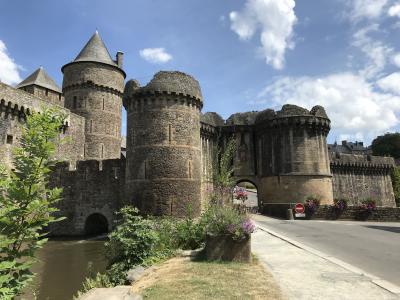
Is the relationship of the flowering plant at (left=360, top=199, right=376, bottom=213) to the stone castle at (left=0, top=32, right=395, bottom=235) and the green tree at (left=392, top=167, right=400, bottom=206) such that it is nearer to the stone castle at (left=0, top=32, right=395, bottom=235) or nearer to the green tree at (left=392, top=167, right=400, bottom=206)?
the stone castle at (left=0, top=32, right=395, bottom=235)

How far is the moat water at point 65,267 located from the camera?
380 inches

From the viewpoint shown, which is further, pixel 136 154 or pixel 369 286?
pixel 136 154

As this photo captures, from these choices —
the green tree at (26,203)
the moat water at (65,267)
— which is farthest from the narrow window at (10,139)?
the green tree at (26,203)

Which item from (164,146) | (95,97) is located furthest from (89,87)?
(164,146)

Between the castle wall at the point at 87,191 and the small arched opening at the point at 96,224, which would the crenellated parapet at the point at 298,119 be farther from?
the small arched opening at the point at 96,224

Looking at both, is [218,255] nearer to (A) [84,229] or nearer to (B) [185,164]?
(B) [185,164]

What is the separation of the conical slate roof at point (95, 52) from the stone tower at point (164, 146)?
10293 millimetres

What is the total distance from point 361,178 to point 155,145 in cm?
2867

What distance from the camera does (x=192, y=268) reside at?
708cm

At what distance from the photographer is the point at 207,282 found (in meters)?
5.90

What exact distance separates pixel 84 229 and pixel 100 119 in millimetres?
9312

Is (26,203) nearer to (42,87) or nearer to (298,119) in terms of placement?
(298,119)

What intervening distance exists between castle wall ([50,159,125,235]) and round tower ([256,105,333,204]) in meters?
12.5

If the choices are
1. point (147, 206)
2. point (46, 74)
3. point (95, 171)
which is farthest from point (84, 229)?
point (46, 74)
